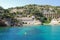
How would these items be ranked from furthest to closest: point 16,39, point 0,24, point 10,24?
point 10,24 < point 0,24 < point 16,39

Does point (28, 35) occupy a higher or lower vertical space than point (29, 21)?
higher

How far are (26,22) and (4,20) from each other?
33.0 metres

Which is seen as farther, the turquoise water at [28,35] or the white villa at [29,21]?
the white villa at [29,21]

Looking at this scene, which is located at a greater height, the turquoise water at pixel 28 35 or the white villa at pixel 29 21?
the turquoise water at pixel 28 35

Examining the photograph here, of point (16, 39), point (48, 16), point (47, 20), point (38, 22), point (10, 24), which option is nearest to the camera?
point (16, 39)

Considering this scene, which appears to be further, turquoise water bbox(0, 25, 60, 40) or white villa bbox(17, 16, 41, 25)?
white villa bbox(17, 16, 41, 25)

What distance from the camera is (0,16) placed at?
64.9 meters

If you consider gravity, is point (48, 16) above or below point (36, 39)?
below

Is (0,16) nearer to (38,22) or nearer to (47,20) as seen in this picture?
(38,22)

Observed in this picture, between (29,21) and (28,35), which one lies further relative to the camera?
(29,21)

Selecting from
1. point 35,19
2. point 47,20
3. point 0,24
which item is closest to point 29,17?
point 35,19

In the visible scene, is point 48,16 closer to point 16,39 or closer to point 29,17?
point 29,17

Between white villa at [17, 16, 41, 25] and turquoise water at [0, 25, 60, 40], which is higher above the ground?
turquoise water at [0, 25, 60, 40]

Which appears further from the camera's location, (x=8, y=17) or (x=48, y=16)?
(x=48, y=16)
